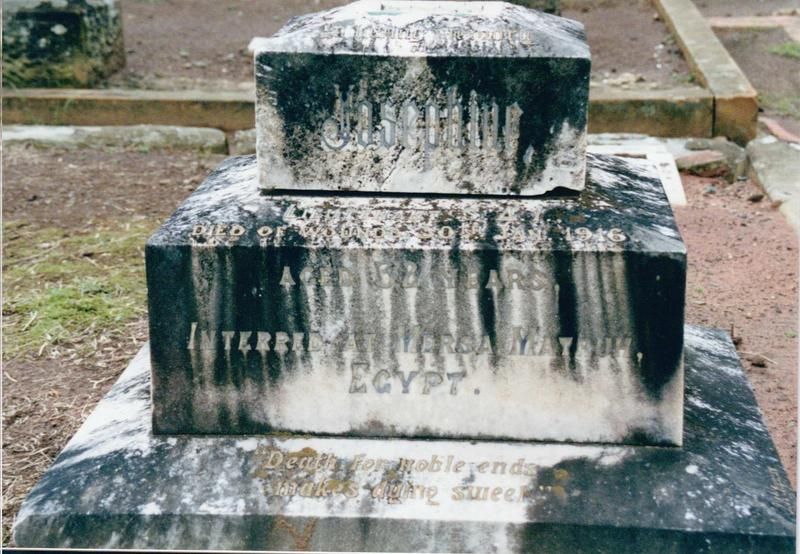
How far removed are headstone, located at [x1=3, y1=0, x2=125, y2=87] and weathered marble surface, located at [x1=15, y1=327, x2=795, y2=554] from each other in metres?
4.60

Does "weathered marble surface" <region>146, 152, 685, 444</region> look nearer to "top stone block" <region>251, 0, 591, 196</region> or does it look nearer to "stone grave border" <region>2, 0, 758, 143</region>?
"top stone block" <region>251, 0, 591, 196</region>

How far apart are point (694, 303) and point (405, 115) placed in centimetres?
204

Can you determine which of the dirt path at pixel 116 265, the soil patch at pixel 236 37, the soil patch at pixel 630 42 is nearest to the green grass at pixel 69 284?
the dirt path at pixel 116 265

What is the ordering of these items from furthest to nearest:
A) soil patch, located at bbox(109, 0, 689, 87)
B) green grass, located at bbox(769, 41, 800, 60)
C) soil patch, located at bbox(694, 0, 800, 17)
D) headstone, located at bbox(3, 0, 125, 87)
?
soil patch, located at bbox(694, 0, 800, 17)
green grass, located at bbox(769, 41, 800, 60)
soil patch, located at bbox(109, 0, 689, 87)
headstone, located at bbox(3, 0, 125, 87)

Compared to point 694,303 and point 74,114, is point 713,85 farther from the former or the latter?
point 74,114

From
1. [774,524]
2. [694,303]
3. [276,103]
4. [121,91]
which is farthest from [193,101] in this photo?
[774,524]

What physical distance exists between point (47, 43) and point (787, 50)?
5.11m

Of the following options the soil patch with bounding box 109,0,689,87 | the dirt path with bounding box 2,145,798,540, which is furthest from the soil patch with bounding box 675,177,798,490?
the soil patch with bounding box 109,0,689,87

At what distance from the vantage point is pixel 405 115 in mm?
2676

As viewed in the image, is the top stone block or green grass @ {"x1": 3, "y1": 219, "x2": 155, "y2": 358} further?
green grass @ {"x1": 3, "y1": 219, "x2": 155, "y2": 358}

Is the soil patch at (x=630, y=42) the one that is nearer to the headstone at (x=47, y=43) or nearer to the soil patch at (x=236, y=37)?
the soil patch at (x=236, y=37)

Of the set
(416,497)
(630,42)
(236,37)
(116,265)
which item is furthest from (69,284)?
(630,42)

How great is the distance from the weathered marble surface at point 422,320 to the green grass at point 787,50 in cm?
614

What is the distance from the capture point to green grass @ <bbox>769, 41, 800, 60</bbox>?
8.25 meters
